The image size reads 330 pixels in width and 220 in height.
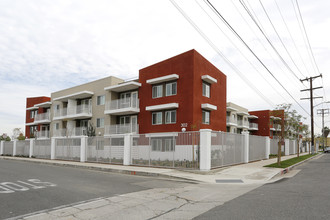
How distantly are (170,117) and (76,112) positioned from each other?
15.6m

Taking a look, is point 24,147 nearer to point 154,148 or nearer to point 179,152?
point 154,148

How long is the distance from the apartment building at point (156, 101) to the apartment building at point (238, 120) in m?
14.5

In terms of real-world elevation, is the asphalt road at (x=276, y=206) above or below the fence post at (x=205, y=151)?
below

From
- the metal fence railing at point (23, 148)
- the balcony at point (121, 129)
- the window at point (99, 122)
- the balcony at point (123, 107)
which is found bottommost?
the metal fence railing at point (23, 148)

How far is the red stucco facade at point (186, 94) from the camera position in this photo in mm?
25156

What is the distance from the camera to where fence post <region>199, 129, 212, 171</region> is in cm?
1477

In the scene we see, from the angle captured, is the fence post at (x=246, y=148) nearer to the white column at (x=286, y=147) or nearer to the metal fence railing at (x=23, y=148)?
the white column at (x=286, y=147)

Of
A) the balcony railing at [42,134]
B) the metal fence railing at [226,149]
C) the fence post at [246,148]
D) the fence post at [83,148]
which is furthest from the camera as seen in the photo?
the balcony railing at [42,134]

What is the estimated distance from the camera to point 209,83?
1118 inches

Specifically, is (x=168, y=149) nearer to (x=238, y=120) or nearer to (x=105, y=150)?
(x=105, y=150)

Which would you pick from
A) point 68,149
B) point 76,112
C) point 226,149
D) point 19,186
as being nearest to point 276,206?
point 19,186

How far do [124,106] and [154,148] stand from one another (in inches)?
546

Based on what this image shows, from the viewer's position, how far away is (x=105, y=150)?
20922 mm

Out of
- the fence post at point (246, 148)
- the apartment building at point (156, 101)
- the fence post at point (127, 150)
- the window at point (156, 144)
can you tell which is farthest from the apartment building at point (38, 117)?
the fence post at point (246, 148)
